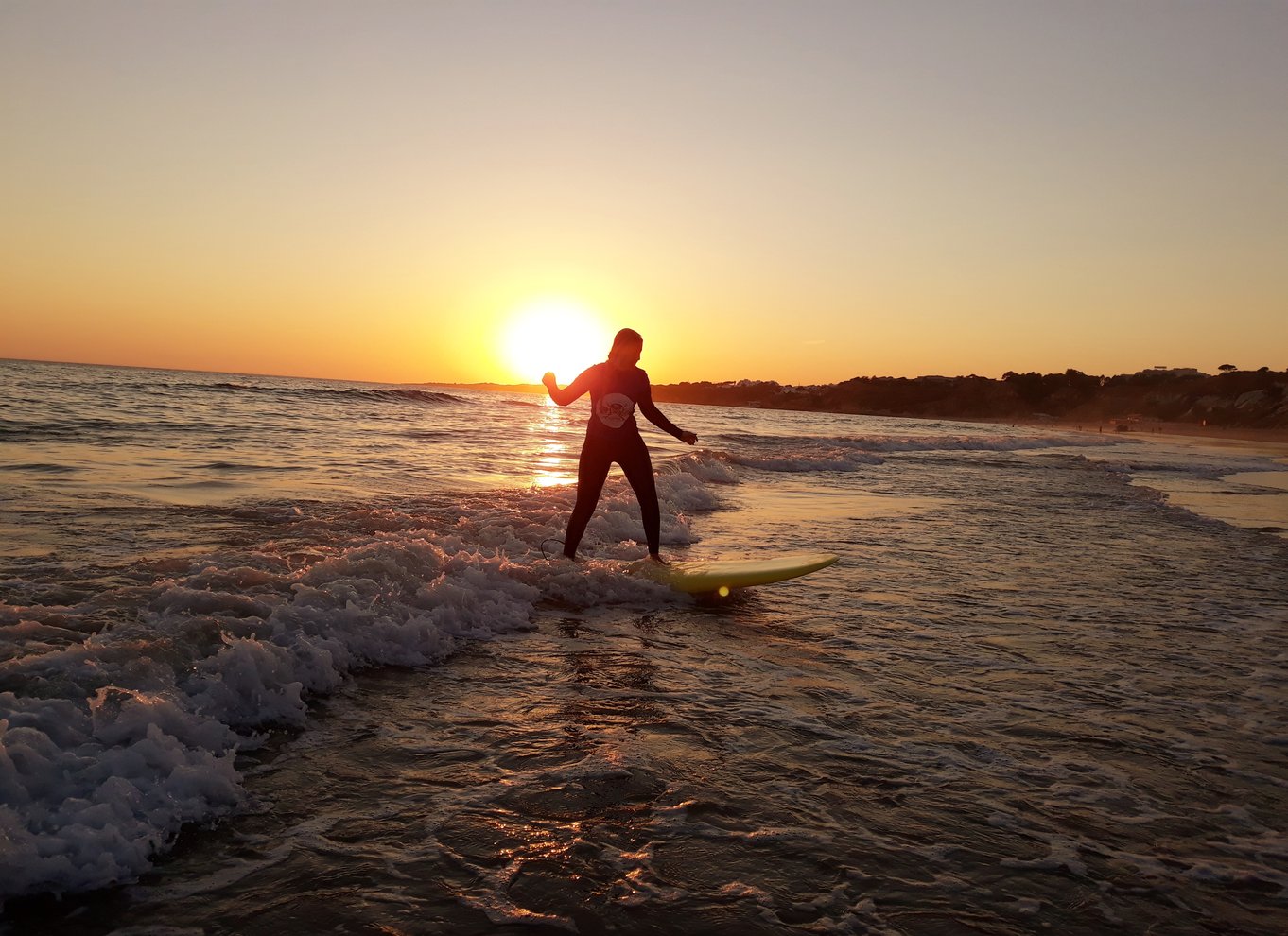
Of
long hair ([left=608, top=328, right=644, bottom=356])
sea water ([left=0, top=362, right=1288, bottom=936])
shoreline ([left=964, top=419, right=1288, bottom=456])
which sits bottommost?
sea water ([left=0, top=362, right=1288, bottom=936])

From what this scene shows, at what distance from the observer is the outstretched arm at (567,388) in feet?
24.7

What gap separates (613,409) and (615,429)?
196 mm

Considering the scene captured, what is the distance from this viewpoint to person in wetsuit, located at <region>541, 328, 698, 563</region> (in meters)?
7.77

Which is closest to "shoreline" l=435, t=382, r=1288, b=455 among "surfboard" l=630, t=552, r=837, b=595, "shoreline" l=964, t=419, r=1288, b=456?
"shoreline" l=964, t=419, r=1288, b=456

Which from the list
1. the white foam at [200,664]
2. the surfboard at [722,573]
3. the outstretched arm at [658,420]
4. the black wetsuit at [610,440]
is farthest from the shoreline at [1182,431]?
the white foam at [200,664]

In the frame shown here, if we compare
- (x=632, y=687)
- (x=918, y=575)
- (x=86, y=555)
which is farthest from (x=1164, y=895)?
(x=86, y=555)

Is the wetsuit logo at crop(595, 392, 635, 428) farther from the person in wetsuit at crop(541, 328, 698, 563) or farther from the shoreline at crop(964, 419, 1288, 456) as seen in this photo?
the shoreline at crop(964, 419, 1288, 456)

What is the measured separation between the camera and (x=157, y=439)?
1880 centimetres

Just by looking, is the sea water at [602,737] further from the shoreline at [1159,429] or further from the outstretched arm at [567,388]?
the shoreline at [1159,429]

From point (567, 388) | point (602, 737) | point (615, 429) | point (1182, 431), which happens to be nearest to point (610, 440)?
point (615, 429)

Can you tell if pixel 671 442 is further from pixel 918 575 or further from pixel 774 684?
pixel 774 684

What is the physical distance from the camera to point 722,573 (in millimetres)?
7430

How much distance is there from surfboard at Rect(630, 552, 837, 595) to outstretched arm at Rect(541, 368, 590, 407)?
170 cm

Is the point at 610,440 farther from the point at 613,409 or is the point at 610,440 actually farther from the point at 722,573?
the point at 722,573
